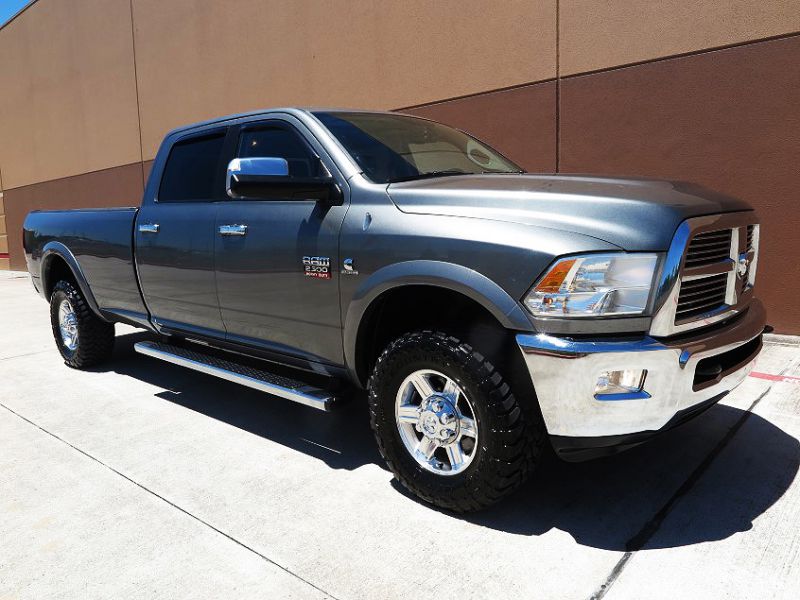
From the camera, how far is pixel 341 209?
3209 millimetres

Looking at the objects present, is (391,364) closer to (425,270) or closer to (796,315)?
(425,270)

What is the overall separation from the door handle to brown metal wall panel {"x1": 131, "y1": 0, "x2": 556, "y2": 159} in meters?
4.11

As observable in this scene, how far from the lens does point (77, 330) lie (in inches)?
219

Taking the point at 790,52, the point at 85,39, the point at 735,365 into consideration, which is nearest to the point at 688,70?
the point at 790,52

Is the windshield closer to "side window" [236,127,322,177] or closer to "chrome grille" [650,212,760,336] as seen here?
"side window" [236,127,322,177]

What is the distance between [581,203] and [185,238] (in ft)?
8.82

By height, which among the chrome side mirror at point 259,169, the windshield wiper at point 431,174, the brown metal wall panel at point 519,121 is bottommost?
the windshield wiper at point 431,174

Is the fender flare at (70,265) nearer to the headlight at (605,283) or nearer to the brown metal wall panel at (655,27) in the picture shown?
the headlight at (605,283)

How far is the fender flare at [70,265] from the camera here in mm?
5332

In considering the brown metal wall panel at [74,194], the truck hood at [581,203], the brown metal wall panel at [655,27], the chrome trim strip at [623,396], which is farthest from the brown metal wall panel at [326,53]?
the chrome trim strip at [623,396]

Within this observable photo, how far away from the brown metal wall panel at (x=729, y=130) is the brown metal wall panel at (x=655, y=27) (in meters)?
0.11

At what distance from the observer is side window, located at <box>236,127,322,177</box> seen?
357 cm

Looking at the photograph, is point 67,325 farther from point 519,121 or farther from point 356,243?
point 519,121

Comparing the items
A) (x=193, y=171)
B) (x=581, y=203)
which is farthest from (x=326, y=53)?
(x=581, y=203)
